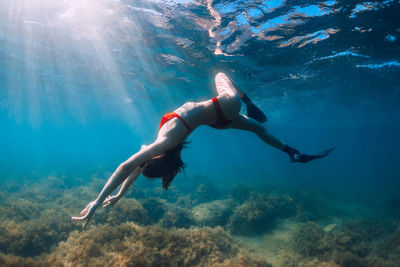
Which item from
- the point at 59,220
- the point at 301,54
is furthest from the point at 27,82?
the point at 301,54

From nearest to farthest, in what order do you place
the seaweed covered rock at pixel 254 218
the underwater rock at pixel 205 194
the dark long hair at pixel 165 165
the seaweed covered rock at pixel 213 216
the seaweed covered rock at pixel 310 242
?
the dark long hair at pixel 165 165 < the seaweed covered rock at pixel 310 242 < the seaweed covered rock at pixel 254 218 < the seaweed covered rock at pixel 213 216 < the underwater rock at pixel 205 194

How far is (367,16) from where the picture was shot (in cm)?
938

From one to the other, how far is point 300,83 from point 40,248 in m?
21.2

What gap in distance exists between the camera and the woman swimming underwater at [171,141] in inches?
105

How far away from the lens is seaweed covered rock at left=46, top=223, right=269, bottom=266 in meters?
4.48

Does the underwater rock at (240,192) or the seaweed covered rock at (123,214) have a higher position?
the seaweed covered rock at (123,214)

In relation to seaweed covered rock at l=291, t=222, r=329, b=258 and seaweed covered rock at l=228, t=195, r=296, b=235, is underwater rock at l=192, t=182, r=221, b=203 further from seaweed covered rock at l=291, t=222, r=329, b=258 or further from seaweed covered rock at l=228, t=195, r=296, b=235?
seaweed covered rock at l=291, t=222, r=329, b=258

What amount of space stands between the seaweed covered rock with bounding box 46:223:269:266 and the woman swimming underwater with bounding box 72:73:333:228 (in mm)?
1708

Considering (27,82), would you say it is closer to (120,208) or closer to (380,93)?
(120,208)

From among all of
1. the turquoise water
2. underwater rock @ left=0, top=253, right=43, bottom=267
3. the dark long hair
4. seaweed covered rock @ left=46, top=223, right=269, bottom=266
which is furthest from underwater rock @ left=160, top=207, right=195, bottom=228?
the dark long hair

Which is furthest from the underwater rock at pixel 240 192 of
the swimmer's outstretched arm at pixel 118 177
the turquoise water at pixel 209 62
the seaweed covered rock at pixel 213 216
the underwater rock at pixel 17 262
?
the swimmer's outstretched arm at pixel 118 177

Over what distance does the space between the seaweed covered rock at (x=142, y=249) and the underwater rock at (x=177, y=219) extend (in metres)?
4.55

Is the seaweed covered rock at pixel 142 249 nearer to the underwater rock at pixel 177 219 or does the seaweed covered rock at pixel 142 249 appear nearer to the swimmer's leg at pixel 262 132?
the swimmer's leg at pixel 262 132

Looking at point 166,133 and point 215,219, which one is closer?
point 166,133
